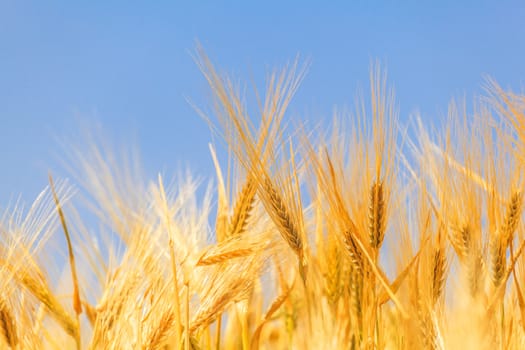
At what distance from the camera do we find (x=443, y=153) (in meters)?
1.45

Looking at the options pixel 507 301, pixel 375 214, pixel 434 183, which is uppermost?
pixel 434 183

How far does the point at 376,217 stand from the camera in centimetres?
127

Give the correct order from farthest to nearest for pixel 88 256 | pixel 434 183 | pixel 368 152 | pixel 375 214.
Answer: pixel 88 256
pixel 434 183
pixel 368 152
pixel 375 214

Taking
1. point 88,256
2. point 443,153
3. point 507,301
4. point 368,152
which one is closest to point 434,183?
point 443,153

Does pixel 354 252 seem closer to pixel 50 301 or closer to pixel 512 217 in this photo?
pixel 512 217

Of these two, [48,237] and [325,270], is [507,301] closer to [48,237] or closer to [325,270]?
[325,270]

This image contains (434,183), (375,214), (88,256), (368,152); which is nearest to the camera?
(375,214)

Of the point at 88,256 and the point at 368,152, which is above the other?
the point at 368,152

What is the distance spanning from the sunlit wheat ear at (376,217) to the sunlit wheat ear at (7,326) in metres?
0.70

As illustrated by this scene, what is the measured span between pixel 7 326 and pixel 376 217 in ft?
2.37

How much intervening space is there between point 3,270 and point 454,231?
2.99 feet

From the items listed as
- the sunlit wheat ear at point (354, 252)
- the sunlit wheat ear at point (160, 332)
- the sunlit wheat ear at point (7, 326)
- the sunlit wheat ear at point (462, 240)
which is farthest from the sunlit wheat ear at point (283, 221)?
the sunlit wheat ear at point (7, 326)

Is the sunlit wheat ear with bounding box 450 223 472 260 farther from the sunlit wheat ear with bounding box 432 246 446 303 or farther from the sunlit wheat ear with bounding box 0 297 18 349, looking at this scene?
the sunlit wheat ear with bounding box 0 297 18 349

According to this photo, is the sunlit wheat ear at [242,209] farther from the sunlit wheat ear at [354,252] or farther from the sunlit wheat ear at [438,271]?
the sunlit wheat ear at [438,271]
